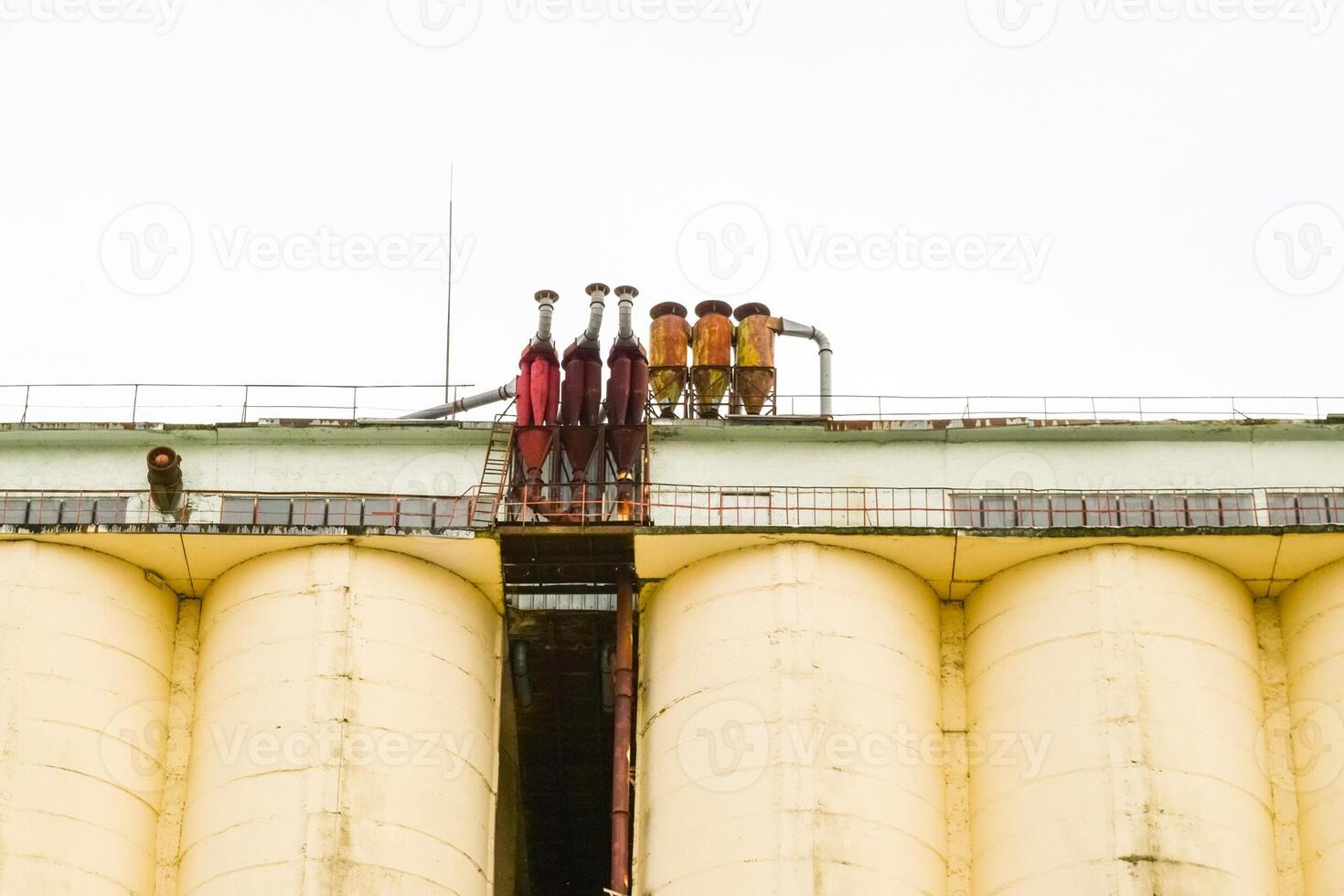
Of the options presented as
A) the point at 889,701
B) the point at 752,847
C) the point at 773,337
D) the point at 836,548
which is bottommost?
the point at 752,847

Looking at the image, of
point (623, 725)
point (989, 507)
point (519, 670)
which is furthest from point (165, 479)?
point (989, 507)

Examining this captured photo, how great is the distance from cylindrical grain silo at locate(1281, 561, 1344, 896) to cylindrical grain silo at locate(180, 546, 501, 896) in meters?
14.0

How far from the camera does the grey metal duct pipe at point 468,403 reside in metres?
53.2

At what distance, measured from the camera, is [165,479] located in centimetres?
4809

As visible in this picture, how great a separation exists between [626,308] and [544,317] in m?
1.88

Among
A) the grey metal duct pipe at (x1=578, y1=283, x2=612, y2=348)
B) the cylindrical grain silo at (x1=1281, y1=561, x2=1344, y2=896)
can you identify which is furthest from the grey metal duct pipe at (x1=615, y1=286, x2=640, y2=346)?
the cylindrical grain silo at (x1=1281, y1=561, x2=1344, y2=896)

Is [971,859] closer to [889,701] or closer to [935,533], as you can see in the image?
[889,701]

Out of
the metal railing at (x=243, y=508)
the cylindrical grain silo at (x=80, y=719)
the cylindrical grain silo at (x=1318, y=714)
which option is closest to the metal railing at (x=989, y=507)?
the cylindrical grain silo at (x=1318, y=714)

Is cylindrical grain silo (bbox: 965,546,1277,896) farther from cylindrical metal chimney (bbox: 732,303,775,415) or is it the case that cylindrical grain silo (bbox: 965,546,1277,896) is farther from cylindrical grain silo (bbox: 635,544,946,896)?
cylindrical metal chimney (bbox: 732,303,775,415)

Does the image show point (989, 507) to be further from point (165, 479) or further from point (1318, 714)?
point (165, 479)

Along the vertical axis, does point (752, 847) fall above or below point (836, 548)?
below

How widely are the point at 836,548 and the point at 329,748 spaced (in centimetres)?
964

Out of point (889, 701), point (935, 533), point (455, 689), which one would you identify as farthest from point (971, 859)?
point (455, 689)

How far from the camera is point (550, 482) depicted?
48.8m
